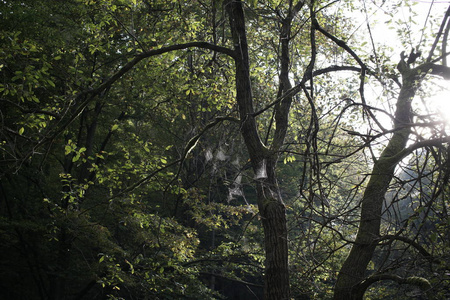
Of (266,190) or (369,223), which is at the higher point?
(369,223)

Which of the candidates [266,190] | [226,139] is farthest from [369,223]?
[226,139]

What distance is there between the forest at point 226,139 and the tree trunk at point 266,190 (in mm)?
19

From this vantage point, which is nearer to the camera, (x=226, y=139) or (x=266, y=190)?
(x=266, y=190)

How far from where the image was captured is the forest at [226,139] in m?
3.74

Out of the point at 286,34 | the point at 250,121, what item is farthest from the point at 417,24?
the point at 250,121

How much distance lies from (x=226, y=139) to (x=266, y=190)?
4.59 feet

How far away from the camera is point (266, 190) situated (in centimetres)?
479

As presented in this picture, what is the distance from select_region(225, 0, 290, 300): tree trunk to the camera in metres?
4.55

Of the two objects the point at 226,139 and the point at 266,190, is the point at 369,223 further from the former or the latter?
the point at 226,139

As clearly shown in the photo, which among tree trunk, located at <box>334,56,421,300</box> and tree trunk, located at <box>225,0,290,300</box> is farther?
tree trunk, located at <box>334,56,421,300</box>

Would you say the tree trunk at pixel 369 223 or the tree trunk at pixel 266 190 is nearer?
the tree trunk at pixel 266 190

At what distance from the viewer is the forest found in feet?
12.3

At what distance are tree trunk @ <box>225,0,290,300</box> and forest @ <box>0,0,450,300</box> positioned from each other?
0.06 ft

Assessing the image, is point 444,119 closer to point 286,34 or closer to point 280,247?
point 280,247
